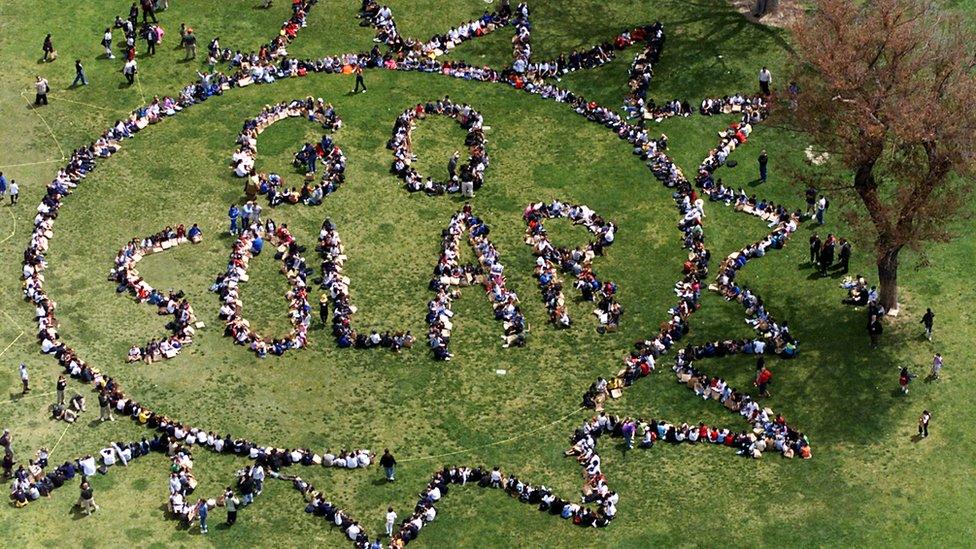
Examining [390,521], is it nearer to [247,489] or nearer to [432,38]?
[247,489]

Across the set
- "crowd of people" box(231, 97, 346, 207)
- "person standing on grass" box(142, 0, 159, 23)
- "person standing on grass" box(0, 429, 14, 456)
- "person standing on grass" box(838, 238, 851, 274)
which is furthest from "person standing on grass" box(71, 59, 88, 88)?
"person standing on grass" box(838, 238, 851, 274)

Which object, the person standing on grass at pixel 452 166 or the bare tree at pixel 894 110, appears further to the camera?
the person standing on grass at pixel 452 166

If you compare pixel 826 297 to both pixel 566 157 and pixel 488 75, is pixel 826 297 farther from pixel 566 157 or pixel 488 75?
pixel 488 75

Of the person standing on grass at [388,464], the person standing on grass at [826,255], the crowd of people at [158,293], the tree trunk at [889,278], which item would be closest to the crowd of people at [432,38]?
the crowd of people at [158,293]

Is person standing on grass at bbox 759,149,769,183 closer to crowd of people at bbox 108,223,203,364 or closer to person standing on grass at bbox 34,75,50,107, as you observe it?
crowd of people at bbox 108,223,203,364

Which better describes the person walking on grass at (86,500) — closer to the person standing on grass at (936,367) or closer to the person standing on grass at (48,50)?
the person standing on grass at (48,50)

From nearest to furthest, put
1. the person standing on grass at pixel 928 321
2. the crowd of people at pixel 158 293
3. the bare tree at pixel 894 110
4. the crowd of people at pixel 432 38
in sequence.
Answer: the bare tree at pixel 894 110, the crowd of people at pixel 158 293, the person standing on grass at pixel 928 321, the crowd of people at pixel 432 38
